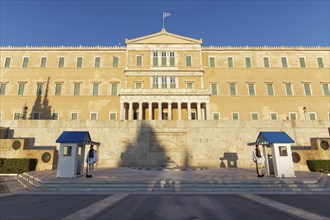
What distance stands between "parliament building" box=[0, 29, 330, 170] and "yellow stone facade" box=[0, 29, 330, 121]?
0.57 ft

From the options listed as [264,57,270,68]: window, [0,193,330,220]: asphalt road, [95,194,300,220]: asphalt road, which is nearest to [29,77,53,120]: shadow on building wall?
[0,193,330,220]: asphalt road

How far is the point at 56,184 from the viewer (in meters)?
9.82

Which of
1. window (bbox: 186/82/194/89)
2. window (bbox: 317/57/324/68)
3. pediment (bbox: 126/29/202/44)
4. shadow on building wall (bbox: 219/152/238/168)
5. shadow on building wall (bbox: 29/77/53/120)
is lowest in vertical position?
shadow on building wall (bbox: 219/152/238/168)

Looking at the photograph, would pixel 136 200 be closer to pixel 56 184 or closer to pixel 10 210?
pixel 10 210

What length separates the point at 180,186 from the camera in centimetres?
941

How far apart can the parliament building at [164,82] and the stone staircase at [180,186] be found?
21.7 m

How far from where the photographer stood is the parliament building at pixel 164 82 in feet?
108

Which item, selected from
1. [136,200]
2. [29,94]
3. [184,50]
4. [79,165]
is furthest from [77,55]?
[136,200]

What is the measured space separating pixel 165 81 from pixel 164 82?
0.27 meters

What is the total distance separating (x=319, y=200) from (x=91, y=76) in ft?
117

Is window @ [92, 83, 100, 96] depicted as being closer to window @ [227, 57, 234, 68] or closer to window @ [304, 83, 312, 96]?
window @ [227, 57, 234, 68]

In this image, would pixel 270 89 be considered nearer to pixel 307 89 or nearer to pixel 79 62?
pixel 307 89

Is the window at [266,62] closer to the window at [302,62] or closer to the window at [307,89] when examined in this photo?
the window at [302,62]

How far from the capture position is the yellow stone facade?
33125mm
